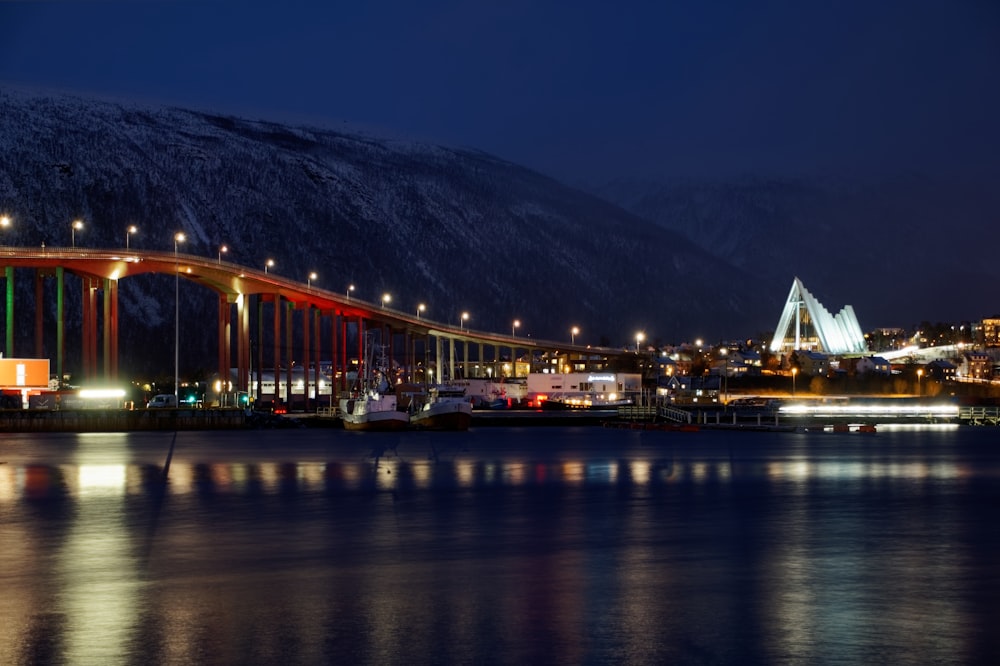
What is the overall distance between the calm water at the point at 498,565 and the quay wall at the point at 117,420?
107 ft

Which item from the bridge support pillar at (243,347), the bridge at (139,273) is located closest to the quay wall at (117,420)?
the bridge at (139,273)

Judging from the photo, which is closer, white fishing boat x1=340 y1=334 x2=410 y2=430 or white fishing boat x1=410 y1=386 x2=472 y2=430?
white fishing boat x1=340 y1=334 x2=410 y2=430

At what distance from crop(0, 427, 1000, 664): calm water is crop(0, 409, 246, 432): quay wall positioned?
107 feet

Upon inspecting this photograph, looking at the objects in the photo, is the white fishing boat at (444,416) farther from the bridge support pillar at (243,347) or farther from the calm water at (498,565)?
the calm water at (498,565)

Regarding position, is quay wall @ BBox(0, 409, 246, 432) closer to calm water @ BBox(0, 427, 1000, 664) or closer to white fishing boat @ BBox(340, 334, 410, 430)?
white fishing boat @ BBox(340, 334, 410, 430)

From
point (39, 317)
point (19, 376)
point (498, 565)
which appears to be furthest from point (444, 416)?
point (498, 565)

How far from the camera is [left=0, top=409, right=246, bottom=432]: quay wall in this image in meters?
80.2

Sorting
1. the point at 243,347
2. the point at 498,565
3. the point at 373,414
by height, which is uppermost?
the point at 243,347

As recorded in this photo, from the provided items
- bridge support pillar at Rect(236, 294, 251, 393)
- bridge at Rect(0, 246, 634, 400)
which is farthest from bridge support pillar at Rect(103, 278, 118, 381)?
bridge support pillar at Rect(236, 294, 251, 393)

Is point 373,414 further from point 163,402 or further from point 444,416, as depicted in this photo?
point 163,402

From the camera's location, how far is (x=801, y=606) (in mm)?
19500

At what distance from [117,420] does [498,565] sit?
6300 centimetres

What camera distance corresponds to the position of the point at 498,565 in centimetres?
2378

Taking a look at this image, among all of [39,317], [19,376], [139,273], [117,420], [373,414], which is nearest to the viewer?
[117,420]
